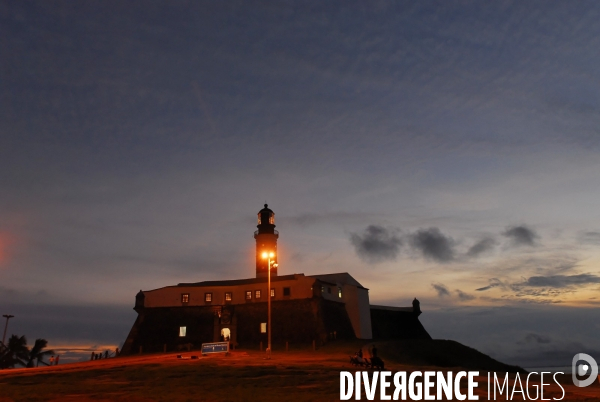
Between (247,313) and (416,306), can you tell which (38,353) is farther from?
(416,306)

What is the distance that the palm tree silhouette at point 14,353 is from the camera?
6378 centimetres

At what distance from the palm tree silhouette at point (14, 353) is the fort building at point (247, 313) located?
12976 millimetres

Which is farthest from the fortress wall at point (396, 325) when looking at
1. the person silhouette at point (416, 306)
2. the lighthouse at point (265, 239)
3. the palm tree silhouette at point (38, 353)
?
the palm tree silhouette at point (38, 353)

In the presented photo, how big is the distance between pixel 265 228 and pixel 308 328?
2021 centimetres

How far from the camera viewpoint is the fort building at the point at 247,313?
6506 cm

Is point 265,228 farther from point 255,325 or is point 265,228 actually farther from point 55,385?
point 55,385

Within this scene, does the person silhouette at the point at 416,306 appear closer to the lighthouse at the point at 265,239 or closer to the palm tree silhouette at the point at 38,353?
the lighthouse at the point at 265,239

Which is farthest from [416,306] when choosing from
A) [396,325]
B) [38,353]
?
[38,353]

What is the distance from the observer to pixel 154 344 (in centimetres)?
6706

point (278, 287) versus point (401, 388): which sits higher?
point (278, 287)

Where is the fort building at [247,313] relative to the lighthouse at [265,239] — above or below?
below

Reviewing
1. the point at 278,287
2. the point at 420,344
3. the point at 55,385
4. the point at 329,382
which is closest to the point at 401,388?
the point at 329,382

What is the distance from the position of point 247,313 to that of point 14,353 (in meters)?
30.9

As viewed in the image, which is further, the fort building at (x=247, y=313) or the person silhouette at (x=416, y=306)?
the person silhouette at (x=416, y=306)
